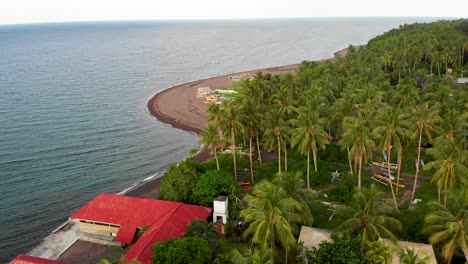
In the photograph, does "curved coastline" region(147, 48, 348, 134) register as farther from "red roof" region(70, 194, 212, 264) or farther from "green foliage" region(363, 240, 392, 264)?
"green foliage" region(363, 240, 392, 264)

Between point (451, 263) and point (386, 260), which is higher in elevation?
point (386, 260)

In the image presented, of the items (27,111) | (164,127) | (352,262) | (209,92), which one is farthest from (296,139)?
(27,111)

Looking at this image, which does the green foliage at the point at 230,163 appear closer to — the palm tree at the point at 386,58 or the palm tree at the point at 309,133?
the palm tree at the point at 309,133

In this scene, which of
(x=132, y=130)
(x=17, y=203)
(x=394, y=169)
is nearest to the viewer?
(x=17, y=203)

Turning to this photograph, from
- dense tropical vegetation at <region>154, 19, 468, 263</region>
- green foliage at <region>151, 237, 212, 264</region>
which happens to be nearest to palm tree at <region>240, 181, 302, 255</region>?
dense tropical vegetation at <region>154, 19, 468, 263</region>

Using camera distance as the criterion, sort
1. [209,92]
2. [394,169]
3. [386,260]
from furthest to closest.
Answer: [209,92], [394,169], [386,260]

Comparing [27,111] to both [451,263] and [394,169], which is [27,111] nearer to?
[394,169]

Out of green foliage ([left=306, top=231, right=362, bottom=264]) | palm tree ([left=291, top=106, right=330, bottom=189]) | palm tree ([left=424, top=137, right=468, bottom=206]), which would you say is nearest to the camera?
green foliage ([left=306, top=231, right=362, bottom=264])
